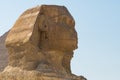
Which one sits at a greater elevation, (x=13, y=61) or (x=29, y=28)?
(x=29, y=28)

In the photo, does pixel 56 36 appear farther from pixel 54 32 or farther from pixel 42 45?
pixel 42 45

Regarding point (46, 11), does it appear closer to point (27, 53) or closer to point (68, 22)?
point (68, 22)

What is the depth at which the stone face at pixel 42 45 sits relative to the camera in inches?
511

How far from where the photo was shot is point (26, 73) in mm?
12828

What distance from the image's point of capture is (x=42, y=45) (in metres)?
13.5

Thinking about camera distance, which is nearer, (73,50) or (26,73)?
(26,73)

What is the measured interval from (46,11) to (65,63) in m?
1.89

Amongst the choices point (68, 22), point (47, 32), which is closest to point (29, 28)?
point (47, 32)

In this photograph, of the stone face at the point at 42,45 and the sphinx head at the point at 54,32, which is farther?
the sphinx head at the point at 54,32

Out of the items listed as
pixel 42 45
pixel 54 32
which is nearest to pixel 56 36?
pixel 54 32

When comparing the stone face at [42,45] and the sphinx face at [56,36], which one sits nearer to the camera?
the stone face at [42,45]

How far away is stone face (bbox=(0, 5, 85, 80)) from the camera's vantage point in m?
13.0

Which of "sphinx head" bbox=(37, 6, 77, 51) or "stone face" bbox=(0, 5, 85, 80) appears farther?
"sphinx head" bbox=(37, 6, 77, 51)

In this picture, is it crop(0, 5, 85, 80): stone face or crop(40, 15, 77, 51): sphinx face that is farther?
crop(40, 15, 77, 51): sphinx face
